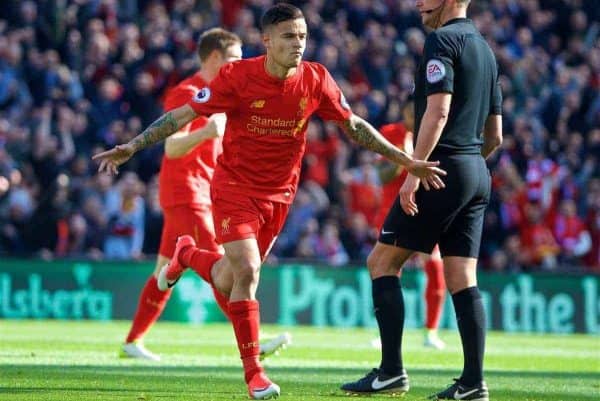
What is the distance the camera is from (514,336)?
19578mm

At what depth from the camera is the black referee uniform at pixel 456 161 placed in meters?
8.54

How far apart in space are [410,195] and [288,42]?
125 cm

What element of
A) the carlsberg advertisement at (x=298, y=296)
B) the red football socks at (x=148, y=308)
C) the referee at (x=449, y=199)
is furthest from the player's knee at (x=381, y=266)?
the carlsberg advertisement at (x=298, y=296)

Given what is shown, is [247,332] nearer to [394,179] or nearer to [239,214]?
[239,214]

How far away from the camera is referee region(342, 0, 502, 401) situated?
8.44 m

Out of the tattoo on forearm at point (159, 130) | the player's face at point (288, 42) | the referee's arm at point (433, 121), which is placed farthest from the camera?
the player's face at point (288, 42)

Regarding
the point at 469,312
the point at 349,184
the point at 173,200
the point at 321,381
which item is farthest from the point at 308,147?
the point at 469,312

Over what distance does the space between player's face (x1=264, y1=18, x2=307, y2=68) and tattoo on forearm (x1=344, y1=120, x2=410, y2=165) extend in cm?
60

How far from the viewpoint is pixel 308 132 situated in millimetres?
22531

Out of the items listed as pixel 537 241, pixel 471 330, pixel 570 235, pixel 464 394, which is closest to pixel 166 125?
pixel 471 330

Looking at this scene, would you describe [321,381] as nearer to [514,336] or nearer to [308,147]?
[514,336]

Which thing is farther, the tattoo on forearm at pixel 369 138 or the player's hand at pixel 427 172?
the tattoo on forearm at pixel 369 138

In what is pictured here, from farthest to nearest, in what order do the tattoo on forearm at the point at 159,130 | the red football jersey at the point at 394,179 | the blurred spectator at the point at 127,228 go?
1. the blurred spectator at the point at 127,228
2. the red football jersey at the point at 394,179
3. the tattoo on forearm at the point at 159,130

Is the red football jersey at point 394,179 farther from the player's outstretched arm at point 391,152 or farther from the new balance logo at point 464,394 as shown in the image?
the new balance logo at point 464,394
